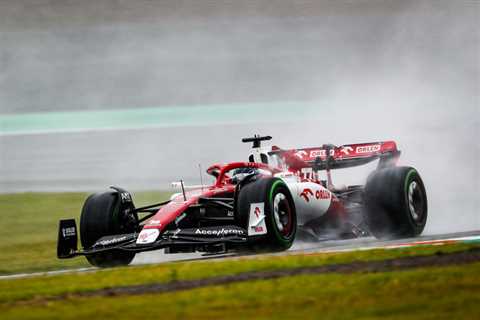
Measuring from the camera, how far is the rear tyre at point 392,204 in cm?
1322

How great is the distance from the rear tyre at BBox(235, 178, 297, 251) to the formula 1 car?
0.04 feet

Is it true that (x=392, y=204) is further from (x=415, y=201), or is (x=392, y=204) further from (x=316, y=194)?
(x=316, y=194)

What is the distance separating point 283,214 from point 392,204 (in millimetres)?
2107

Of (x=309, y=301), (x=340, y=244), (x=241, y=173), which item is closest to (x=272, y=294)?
(x=309, y=301)

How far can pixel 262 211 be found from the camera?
37.0ft

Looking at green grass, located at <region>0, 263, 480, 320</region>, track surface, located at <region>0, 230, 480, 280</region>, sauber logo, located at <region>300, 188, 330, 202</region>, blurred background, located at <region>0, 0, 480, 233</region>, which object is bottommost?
track surface, located at <region>0, 230, 480, 280</region>

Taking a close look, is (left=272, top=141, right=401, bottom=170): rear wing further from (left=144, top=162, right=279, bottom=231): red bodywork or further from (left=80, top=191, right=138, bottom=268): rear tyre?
(left=80, top=191, right=138, bottom=268): rear tyre

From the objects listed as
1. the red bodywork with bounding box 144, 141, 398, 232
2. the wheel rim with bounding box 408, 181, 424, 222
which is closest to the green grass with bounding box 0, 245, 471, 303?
the red bodywork with bounding box 144, 141, 398, 232

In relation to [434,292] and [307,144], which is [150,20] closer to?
[307,144]

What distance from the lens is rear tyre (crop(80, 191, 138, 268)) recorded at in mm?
11898

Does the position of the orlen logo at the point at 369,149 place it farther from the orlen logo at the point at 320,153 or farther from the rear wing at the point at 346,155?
the orlen logo at the point at 320,153

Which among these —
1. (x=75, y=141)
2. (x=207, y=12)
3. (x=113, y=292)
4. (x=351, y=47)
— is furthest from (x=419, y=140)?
(x=113, y=292)

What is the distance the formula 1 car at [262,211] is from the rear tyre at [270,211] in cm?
1

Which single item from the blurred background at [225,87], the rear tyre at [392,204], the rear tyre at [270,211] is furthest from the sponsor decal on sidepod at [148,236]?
the blurred background at [225,87]
